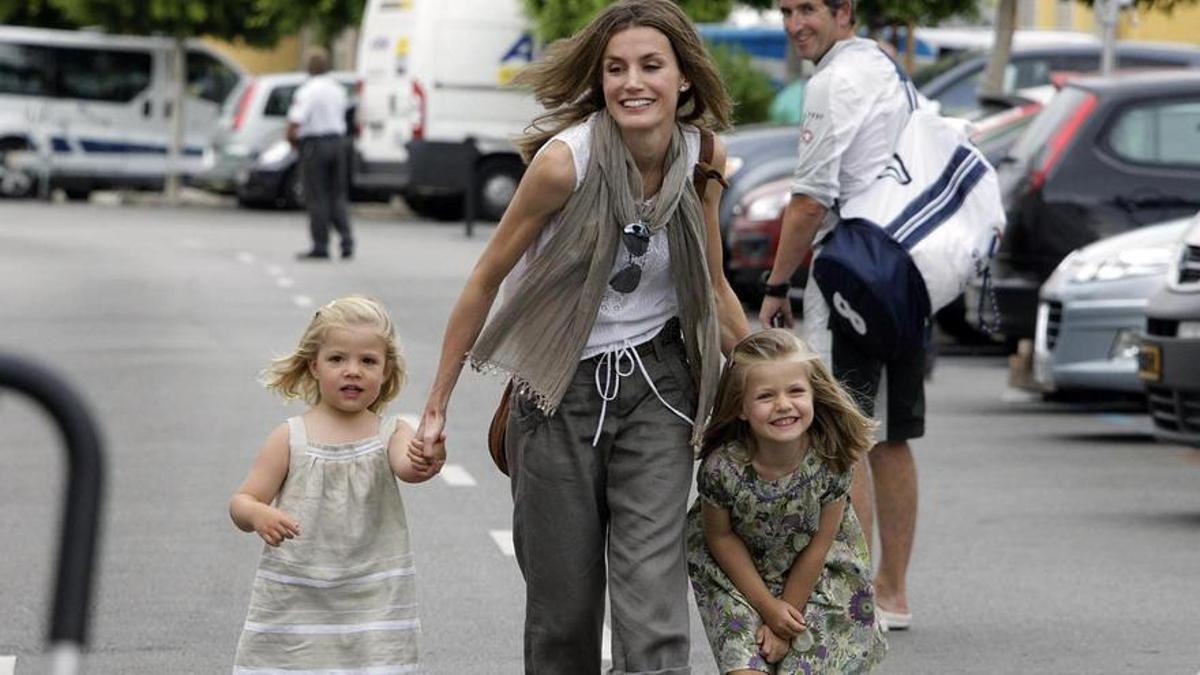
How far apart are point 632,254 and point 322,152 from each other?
19.8 metres

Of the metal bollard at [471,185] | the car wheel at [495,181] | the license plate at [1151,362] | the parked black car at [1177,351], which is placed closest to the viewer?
the parked black car at [1177,351]

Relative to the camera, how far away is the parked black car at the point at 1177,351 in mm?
9945

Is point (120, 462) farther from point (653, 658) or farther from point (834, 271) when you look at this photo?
point (653, 658)

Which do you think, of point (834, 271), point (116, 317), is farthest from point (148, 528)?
point (116, 317)

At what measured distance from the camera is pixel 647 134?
5.33m

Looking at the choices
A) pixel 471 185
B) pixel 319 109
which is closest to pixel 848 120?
pixel 319 109

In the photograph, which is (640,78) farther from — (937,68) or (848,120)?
(937,68)

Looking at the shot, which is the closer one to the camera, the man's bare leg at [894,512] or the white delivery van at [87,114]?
the man's bare leg at [894,512]

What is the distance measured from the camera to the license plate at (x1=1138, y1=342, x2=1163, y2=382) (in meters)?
10.2

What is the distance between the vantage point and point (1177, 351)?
10023mm

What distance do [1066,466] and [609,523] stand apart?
653 cm

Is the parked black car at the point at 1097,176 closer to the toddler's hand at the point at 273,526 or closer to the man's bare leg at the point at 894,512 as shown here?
the man's bare leg at the point at 894,512

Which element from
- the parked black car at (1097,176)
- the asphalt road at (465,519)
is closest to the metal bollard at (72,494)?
the asphalt road at (465,519)

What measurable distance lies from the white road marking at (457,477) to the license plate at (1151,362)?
2.62 meters
